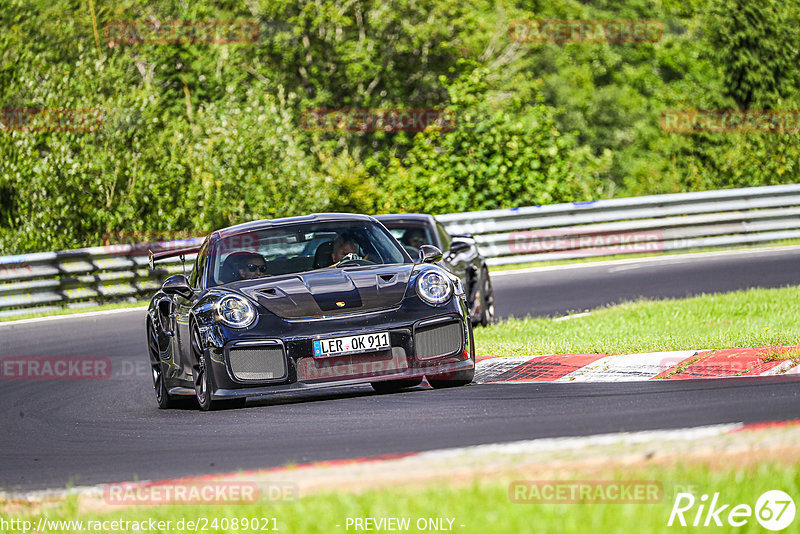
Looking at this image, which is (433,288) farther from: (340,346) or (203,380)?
(203,380)

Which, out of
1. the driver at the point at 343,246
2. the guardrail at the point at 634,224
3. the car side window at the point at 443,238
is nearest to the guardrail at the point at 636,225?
the guardrail at the point at 634,224

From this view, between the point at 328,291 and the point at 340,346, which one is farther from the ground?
the point at 328,291

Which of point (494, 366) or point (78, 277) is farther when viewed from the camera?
point (78, 277)

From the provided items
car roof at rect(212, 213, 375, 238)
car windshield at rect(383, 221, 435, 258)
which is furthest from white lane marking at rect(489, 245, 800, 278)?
Result: car roof at rect(212, 213, 375, 238)

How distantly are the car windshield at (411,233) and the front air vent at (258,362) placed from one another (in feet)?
18.3

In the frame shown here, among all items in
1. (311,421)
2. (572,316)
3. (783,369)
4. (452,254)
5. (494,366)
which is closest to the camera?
(311,421)

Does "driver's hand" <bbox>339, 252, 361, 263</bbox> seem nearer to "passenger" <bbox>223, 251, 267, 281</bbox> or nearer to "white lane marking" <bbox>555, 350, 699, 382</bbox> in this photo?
"passenger" <bbox>223, 251, 267, 281</bbox>

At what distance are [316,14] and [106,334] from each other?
2844cm

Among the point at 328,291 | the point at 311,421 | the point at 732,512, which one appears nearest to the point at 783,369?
the point at 328,291

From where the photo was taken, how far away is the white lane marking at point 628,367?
8789mm

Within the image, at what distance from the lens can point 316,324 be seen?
8.06m

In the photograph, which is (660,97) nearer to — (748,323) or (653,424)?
(748,323)

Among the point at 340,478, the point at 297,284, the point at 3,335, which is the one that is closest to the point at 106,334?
the point at 3,335

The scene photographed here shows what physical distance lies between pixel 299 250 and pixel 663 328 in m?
3.96
